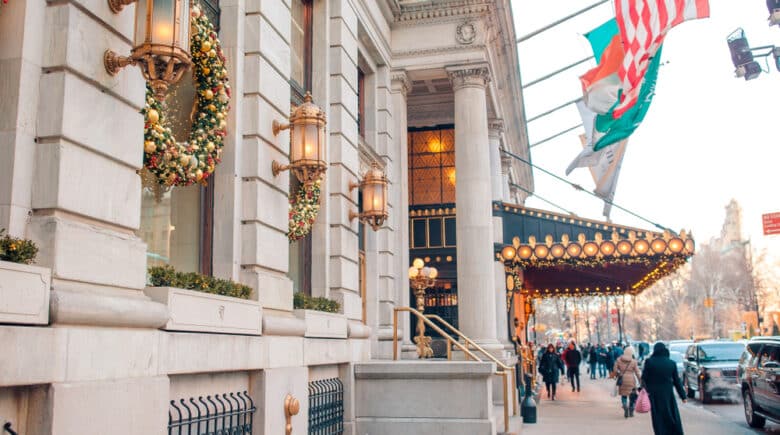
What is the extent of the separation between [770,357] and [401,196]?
8.93m

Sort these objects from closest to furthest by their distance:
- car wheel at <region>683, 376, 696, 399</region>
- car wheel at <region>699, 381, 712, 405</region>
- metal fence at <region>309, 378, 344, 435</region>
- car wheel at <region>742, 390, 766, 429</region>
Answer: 1. metal fence at <region>309, 378, 344, 435</region>
2. car wheel at <region>742, 390, 766, 429</region>
3. car wheel at <region>699, 381, 712, 405</region>
4. car wheel at <region>683, 376, 696, 399</region>

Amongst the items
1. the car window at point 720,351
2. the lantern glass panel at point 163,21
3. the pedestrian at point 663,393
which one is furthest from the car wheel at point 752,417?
the lantern glass panel at point 163,21

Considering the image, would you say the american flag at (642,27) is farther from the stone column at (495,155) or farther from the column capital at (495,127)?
the stone column at (495,155)

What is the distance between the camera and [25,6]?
5.55 m

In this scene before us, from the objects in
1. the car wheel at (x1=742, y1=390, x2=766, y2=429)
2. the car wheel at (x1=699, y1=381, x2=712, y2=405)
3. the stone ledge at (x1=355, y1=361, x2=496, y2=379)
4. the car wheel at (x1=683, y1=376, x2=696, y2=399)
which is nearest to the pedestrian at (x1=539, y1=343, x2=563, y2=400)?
the car wheel at (x1=683, y1=376, x2=696, y2=399)

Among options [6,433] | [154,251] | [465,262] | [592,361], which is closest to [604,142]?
[465,262]

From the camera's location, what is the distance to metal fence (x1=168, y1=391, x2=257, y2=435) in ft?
23.0

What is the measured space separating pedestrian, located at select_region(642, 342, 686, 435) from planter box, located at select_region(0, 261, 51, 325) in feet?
30.3

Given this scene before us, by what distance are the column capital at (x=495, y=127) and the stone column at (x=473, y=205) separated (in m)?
4.42

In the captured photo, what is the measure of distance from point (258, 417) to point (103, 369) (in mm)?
3344

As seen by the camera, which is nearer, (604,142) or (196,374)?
(196,374)

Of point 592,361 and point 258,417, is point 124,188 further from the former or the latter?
point 592,361

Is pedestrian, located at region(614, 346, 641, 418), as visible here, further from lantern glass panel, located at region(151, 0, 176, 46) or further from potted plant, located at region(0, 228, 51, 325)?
potted plant, located at region(0, 228, 51, 325)

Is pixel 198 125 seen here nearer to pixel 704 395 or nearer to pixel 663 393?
pixel 663 393
